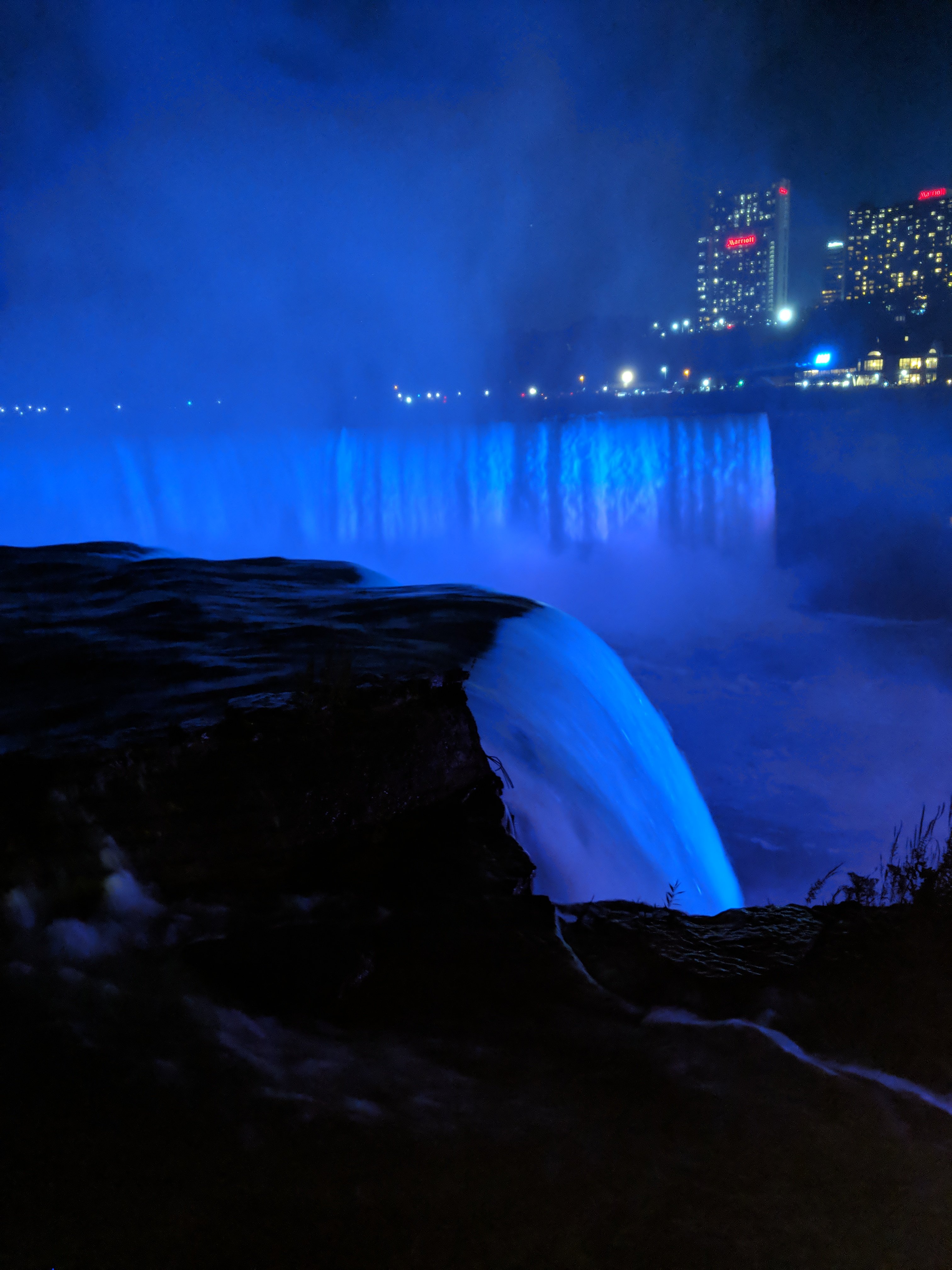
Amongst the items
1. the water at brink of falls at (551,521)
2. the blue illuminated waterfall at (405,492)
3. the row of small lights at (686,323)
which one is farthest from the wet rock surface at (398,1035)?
the row of small lights at (686,323)

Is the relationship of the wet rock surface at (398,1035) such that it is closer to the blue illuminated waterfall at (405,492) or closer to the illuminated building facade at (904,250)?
Result: the blue illuminated waterfall at (405,492)

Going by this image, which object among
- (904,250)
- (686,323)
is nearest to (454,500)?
(686,323)

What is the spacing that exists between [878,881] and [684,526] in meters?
22.7

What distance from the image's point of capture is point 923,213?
227ft

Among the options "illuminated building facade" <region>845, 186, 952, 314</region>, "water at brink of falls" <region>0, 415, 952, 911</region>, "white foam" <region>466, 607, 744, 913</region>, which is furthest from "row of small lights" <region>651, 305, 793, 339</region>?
"white foam" <region>466, 607, 744, 913</region>

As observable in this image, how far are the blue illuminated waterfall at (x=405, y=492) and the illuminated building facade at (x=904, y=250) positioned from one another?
1929 inches

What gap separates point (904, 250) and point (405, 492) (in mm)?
68232

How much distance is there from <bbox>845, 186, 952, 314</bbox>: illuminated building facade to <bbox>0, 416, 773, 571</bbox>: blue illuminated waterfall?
1929 inches

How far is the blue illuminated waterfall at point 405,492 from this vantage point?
24828 millimetres

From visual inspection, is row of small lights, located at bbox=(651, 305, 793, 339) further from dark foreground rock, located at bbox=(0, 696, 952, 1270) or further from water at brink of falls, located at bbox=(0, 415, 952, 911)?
dark foreground rock, located at bbox=(0, 696, 952, 1270)

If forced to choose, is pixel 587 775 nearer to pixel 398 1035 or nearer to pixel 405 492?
pixel 398 1035

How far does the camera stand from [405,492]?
2612 centimetres

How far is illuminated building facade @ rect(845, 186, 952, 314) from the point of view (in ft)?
218

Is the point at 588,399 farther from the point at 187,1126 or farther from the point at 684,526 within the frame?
the point at 187,1126
